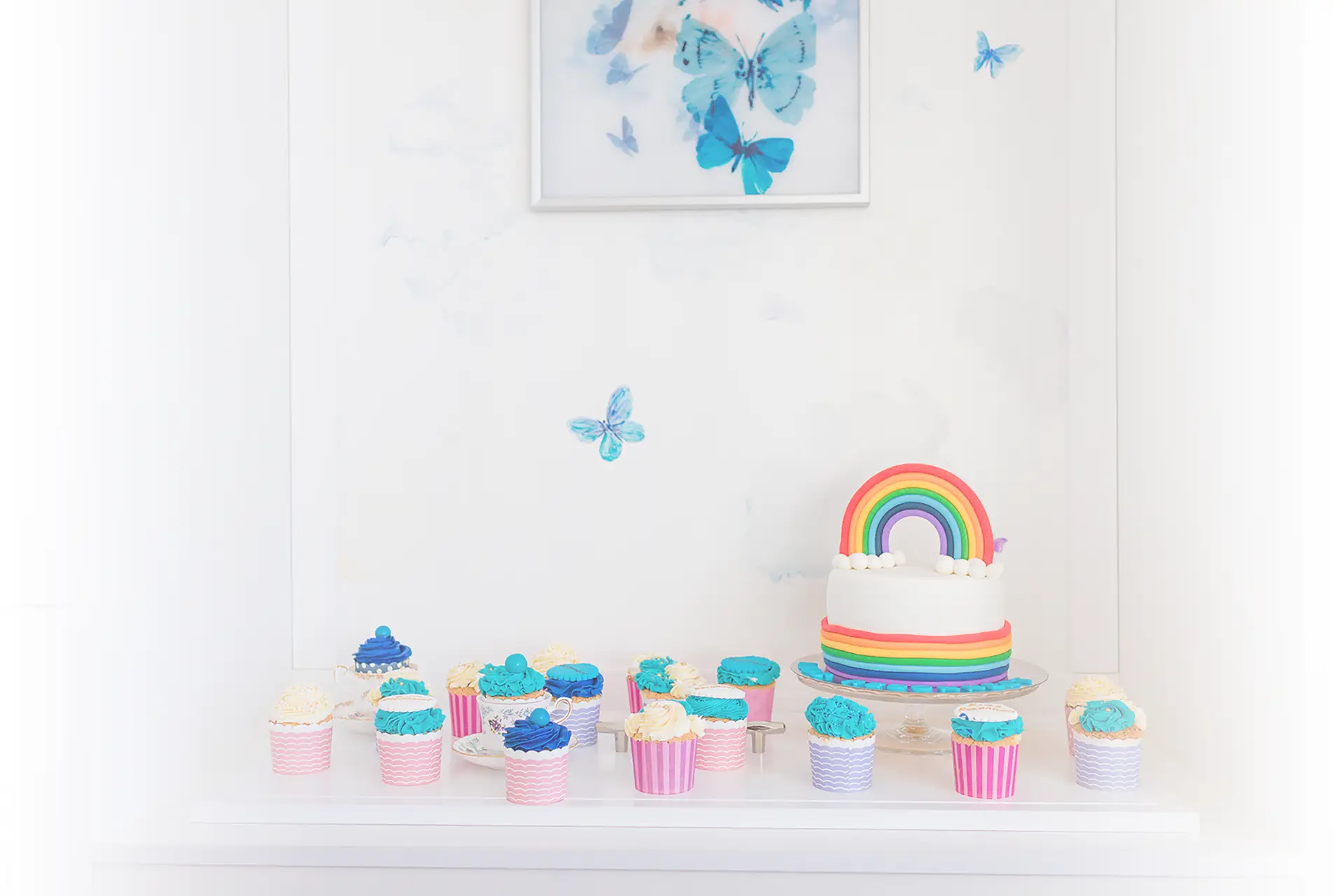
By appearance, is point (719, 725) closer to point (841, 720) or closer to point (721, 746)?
point (721, 746)

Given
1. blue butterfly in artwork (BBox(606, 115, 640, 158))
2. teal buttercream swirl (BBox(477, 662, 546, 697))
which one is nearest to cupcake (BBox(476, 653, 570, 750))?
teal buttercream swirl (BBox(477, 662, 546, 697))

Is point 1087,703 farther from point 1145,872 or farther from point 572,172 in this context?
point 572,172

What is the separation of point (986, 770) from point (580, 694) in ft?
1.53

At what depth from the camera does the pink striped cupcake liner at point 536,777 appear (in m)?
1.02

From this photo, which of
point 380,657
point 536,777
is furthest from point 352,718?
point 536,777

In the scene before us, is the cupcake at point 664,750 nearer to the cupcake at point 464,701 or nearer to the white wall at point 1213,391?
the cupcake at point 464,701

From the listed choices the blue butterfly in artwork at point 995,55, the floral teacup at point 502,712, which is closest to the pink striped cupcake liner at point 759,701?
the floral teacup at point 502,712

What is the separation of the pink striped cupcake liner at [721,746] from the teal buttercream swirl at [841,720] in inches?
3.9

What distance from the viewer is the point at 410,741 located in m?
1.08

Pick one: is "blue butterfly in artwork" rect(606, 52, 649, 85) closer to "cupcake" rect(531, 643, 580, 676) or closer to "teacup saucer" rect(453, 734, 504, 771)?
"cupcake" rect(531, 643, 580, 676)

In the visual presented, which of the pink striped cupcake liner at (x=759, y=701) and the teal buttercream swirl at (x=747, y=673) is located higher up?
the teal buttercream swirl at (x=747, y=673)

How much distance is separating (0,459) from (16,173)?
0.81ft

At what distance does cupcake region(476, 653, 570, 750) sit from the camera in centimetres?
113

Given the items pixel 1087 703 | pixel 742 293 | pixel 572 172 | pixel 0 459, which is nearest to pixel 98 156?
pixel 0 459
